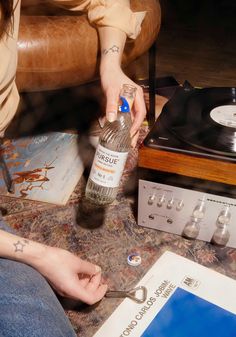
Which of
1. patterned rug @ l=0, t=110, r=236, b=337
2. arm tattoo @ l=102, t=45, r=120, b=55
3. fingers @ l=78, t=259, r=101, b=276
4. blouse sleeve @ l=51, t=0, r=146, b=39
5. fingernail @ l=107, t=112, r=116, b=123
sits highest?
blouse sleeve @ l=51, t=0, r=146, b=39

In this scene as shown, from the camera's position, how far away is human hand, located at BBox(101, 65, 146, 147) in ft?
2.67

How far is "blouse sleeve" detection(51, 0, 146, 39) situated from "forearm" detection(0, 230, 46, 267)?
26.0 inches

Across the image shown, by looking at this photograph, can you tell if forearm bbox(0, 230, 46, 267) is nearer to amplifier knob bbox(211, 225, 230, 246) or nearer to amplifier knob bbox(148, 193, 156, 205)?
amplifier knob bbox(148, 193, 156, 205)

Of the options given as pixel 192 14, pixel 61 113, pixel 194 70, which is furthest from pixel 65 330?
pixel 192 14

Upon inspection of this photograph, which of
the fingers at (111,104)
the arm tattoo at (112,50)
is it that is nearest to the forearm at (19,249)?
the fingers at (111,104)

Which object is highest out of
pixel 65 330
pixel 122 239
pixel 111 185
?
pixel 111 185

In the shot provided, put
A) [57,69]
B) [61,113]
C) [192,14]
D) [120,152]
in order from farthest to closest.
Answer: [192,14]
[61,113]
[57,69]
[120,152]

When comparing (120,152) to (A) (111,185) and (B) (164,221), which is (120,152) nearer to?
(A) (111,185)

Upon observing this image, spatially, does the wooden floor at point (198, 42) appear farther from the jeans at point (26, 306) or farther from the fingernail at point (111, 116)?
the jeans at point (26, 306)

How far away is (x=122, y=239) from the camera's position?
1.08m

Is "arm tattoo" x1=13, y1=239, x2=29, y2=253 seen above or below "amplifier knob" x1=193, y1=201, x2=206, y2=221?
above

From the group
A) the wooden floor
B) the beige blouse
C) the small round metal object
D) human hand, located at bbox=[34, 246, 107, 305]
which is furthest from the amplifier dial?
the wooden floor

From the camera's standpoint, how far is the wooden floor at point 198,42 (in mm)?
2137

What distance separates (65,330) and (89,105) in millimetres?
1195
